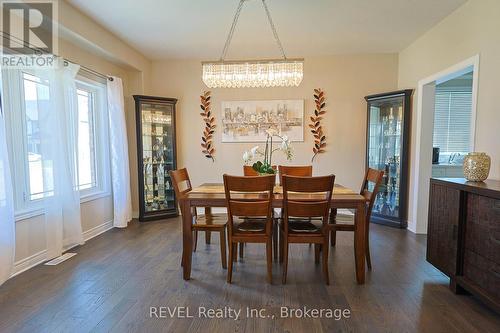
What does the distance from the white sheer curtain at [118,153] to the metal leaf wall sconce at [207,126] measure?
4.14 feet

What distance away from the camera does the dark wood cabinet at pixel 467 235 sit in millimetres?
1855

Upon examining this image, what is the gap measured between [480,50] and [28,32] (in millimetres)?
4471

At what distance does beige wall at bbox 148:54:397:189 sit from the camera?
438cm

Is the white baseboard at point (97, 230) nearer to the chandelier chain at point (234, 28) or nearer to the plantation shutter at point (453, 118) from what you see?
the chandelier chain at point (234, 28)

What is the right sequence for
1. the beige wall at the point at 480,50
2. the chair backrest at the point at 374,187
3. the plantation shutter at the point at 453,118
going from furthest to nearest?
the plantation shutter at the point at 453,118
the chair backrest at the point at 374,187
the beige wall at the point at 480,50

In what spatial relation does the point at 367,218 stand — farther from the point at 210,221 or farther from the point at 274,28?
the point at 274,28

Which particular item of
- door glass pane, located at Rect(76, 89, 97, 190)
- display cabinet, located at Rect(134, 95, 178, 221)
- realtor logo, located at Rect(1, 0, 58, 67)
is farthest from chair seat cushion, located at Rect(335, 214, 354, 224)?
realtor logo, located at Rect(1, 0, 58, 67)

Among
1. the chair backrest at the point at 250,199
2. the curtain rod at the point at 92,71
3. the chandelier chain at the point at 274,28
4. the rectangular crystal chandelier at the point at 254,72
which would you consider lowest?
the chair backrest at the point at 250,199

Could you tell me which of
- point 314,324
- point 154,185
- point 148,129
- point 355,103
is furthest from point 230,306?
point 355,103

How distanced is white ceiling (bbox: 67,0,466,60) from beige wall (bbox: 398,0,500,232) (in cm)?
16

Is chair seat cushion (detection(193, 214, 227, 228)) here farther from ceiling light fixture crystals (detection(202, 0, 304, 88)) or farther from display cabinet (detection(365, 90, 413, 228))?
display cabinet (detection(365, 90, 413, 228))

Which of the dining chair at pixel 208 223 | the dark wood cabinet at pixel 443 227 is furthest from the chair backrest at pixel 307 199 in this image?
the dark wood cabinet at pixel 443 227

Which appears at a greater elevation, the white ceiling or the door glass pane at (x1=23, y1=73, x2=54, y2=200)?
the white ceiling

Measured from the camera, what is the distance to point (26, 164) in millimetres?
2699
